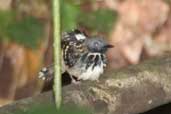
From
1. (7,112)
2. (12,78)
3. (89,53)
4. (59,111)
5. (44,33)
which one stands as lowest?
(12,78)

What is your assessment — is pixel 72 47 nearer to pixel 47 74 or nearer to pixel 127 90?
pixel 47 74

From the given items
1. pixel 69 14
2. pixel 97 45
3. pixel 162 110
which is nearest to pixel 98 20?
pixel 69 14

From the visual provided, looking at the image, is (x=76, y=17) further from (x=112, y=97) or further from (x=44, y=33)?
(x=112, y=97)

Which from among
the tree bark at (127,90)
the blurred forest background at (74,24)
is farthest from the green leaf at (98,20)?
the tree bark at (127,90)

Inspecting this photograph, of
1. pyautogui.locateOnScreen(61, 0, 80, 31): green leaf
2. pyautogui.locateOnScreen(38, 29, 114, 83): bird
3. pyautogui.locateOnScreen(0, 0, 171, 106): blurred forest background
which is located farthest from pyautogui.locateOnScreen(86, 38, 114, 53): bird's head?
pyautogui.locateOnScreen(0, 0, 171, 106): blurred forest background

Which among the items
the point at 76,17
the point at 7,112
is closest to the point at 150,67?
the point at 7,112

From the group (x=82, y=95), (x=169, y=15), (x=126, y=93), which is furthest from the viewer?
(x=169, y=15)

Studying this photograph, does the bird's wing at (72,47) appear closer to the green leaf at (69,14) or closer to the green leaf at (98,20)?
the green leaf at (69,14)
